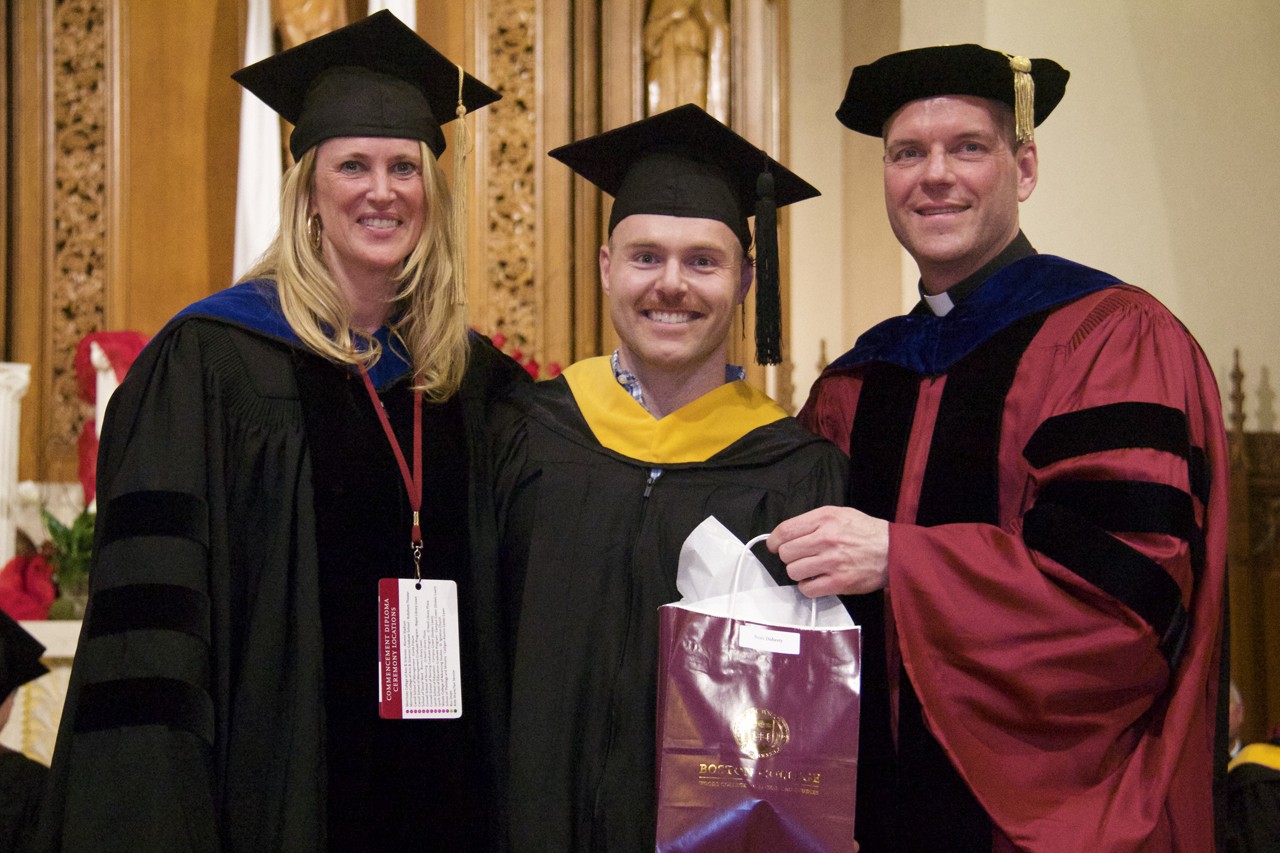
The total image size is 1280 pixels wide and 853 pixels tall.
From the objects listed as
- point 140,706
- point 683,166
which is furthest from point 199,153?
point 140,706

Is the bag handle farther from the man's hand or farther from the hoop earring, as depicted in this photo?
the hoop earring

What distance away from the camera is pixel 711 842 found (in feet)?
6.33

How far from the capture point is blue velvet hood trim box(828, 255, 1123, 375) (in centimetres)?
233

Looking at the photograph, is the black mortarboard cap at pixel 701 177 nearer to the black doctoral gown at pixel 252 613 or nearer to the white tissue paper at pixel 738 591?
the white tissue paper at pixel 738 591

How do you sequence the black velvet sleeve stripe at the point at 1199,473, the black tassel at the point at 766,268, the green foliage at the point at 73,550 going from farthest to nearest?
the green foliage at the point at 73,550 < the black tassel at the point at 766,268 < the black velvet sleeve stripe at the point at 1199,473

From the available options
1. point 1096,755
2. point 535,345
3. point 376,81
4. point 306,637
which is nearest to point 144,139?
point 535,345

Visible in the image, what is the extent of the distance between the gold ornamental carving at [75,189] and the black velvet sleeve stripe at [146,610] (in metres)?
3.13

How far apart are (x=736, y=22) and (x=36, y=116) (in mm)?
2955

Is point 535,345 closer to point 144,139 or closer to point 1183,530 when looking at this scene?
point 144,139

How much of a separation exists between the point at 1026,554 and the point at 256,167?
3.61 metres

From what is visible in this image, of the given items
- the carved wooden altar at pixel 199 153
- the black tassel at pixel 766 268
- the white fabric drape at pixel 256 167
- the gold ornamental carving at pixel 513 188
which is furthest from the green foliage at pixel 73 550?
the black tassel at pixel 766 268

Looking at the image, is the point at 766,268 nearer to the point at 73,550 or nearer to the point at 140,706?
the point at 140,706

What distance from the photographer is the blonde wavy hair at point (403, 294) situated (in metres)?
2.23

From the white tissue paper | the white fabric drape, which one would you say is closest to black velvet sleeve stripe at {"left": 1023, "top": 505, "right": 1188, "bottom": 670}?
the white tissue paper
